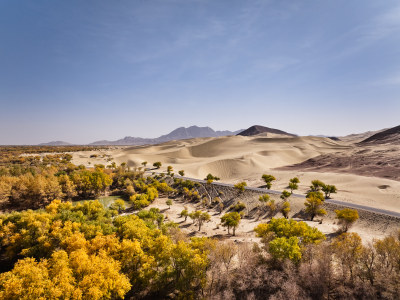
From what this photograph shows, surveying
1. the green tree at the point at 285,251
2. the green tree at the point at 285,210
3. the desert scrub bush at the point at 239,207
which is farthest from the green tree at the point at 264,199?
the green tree at the point at 285,251

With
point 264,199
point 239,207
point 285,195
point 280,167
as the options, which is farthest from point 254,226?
point 280,167

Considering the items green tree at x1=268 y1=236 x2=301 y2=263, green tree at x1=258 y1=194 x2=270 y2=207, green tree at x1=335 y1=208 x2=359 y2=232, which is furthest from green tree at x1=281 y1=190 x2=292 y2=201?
green tree at x1=268 y1=236 x2=301 y2=263

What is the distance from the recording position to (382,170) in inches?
2276

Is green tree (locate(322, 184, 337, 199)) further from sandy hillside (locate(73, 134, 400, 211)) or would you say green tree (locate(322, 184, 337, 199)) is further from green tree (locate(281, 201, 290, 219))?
green tree (locate(281, 201, 290, 219))

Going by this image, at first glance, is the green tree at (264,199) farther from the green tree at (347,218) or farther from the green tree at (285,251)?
the green tree at (285,251)

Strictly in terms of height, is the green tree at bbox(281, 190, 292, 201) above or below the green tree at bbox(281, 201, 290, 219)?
above

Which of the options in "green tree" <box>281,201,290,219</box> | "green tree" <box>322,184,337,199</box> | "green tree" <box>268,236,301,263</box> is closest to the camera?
"green tree" <box>268,236,301,263</box>

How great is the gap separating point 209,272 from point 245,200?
95.6 feet

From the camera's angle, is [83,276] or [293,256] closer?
[83,276]

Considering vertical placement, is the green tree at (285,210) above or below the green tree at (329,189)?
below

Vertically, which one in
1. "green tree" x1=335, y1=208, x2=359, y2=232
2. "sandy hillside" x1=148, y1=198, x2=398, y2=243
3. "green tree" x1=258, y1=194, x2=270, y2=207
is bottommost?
"sandy hillside" x1=148, y1=198, x2=398, y2=243

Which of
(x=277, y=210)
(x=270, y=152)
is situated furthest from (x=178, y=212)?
(x=270, y=152)

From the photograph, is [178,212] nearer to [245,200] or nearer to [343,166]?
[245,200]

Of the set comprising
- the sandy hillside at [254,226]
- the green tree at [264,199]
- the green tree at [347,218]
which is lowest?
the sandy hillside at [254,226]
